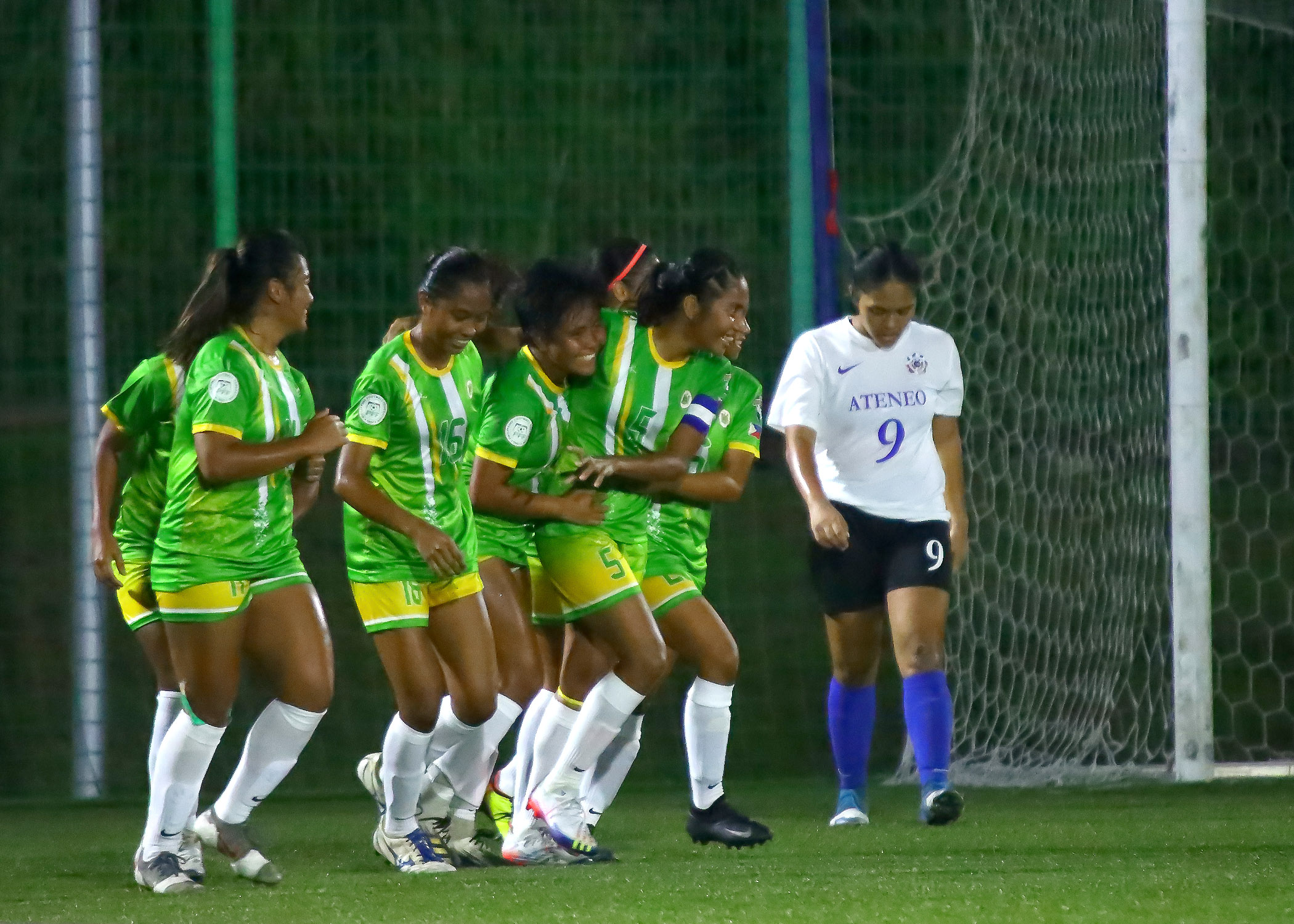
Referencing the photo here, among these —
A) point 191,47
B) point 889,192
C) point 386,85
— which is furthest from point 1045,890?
point 889,192

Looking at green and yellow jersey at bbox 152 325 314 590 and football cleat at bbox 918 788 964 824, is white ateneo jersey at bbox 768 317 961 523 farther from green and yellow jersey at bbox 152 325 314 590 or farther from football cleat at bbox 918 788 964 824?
green and yellow jersey at bbox 152 325 314 590

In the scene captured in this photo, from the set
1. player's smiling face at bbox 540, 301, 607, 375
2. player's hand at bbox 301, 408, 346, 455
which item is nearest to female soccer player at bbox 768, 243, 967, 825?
player's smiling face at bbox 540, 301, 607, 375

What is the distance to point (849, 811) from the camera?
21.3 ft

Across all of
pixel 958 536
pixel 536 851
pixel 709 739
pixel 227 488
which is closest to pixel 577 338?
pixel 227 488

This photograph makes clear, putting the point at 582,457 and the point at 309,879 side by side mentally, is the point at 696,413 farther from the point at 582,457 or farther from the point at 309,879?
the point at 309,879

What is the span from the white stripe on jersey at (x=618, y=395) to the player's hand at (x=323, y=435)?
0.91m

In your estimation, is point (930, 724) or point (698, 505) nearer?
point (698, 505)

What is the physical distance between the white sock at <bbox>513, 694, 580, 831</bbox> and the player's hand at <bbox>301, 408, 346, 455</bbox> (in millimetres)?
1079

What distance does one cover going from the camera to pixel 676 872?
5293mm

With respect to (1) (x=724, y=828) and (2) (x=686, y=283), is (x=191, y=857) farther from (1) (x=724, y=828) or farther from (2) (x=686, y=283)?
(2) (x=686, y=283)

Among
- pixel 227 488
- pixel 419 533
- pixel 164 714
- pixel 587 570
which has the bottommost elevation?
pixel 164 714

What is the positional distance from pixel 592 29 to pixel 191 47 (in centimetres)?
265

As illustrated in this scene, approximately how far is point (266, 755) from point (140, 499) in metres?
1.02

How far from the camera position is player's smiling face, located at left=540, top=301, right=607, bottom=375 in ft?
17.9
